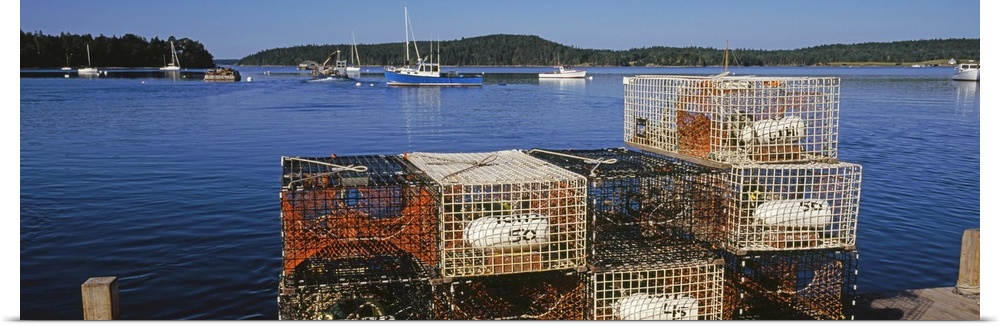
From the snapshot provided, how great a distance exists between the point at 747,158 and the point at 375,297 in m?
3.77

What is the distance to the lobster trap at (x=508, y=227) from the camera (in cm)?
688

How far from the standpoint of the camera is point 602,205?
31.1ft

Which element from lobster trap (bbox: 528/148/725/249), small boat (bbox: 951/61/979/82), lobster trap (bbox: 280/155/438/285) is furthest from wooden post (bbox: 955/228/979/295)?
small boat (bbox: 951/61/979/82)

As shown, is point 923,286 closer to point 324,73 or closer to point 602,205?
point 602,205

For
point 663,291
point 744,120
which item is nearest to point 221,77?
point 744,120

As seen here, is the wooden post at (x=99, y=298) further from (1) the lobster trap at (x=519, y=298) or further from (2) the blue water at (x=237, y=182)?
(2) the blue water at (x=237, y=182)

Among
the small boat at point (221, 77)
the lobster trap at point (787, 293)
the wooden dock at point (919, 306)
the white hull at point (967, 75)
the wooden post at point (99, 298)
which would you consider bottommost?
the wooden dock at point (919, 306)

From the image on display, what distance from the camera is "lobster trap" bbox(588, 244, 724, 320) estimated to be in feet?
23.9

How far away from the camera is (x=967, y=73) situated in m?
69.9

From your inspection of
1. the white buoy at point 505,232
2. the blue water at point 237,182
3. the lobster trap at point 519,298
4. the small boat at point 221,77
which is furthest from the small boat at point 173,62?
the white buoy at point 505,232

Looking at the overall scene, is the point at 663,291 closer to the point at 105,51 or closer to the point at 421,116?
the point at 421,116

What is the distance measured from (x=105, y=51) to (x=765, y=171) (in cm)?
12510

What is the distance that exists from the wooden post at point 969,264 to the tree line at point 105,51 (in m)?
84.1
